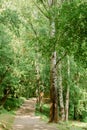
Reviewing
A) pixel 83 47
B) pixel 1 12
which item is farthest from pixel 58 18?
pixel 1 12

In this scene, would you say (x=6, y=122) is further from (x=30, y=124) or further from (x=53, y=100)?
(x=53, y=100)

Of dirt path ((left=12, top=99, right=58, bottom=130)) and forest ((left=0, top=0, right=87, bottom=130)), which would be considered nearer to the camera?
forest ((left=0, top=0, right=87, bottom=130))

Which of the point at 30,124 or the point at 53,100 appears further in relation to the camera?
the point at 53,100

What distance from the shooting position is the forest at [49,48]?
12.3 meters

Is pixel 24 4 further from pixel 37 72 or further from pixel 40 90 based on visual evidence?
pixel 40 90

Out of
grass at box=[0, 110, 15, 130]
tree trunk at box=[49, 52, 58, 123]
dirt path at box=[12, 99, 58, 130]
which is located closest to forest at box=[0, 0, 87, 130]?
tree trunk at box=[49, 52, 58, 123]

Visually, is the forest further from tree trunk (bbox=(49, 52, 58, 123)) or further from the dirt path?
the dirt path

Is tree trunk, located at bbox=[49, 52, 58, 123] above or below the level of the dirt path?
above

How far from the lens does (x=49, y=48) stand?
14297 millimetres

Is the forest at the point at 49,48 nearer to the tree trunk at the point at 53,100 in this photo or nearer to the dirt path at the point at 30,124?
the tree trunk at the point at 53,100

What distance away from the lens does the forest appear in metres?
12.3

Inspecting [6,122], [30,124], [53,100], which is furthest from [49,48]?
[6,122]

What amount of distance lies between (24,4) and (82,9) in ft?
58.7

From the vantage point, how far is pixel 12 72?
24.5 metres
